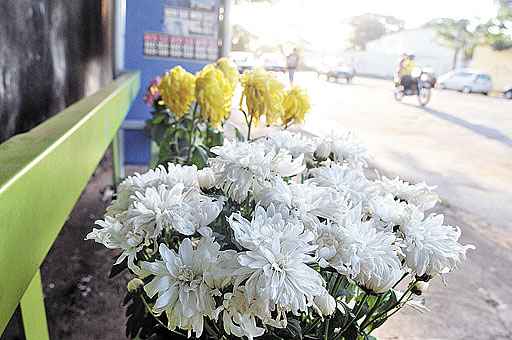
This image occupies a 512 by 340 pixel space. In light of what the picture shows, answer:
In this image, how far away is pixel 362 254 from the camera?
1.85 ft

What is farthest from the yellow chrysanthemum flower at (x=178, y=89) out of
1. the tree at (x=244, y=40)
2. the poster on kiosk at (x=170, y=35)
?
the tree at (x=244, y=40)

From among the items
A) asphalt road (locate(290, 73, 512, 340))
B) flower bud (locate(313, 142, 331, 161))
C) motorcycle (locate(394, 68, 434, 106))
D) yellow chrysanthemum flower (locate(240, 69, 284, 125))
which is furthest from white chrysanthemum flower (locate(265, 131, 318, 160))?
motorcycle (locate(394, 68, 434, 106))

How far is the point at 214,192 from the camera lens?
71 cm

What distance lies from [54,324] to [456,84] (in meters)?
16.9

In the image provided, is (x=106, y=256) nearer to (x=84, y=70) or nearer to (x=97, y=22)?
(x=84, y=70)

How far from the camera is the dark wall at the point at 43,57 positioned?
4.66 ft

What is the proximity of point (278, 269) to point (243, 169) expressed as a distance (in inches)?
7.3

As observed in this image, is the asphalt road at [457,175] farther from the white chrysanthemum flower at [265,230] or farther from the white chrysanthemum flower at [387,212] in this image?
the white chrysanthemum flower at [265,230]

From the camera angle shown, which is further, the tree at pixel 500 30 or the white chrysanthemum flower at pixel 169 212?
the tree at pixel 500 30

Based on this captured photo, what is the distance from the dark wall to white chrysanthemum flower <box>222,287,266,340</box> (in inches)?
43.0

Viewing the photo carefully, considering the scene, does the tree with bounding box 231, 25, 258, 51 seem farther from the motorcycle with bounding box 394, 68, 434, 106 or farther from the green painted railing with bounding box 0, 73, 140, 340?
the green painted railing with bounding box 0, 73, 140, 340

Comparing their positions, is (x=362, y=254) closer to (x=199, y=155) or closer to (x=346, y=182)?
(x=346, y=182)

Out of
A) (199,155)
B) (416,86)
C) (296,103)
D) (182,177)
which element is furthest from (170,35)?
(416,86)

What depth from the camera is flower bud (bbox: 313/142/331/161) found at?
0.85m
